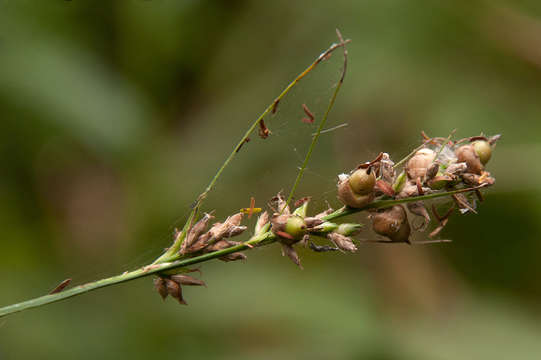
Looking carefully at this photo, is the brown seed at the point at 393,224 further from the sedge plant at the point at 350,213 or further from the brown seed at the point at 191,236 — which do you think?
the brown seed at the point at 191,236

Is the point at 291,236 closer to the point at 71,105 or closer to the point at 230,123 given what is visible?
the point at 71,105

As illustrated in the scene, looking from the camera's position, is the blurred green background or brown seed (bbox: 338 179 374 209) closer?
brown seed (bbox: 338 179 374 209)

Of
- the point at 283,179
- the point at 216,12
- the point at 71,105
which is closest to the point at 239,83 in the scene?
the point at 216,12

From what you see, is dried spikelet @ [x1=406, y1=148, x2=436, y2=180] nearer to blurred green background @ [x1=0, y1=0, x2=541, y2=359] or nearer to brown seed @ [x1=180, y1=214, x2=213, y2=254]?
brown seed @ [x1=180, y1=214, x2=213, y2=254]

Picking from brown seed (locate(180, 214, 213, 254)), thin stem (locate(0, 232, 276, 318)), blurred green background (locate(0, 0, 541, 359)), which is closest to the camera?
thin stem (locate(0, 232, 276, 318))

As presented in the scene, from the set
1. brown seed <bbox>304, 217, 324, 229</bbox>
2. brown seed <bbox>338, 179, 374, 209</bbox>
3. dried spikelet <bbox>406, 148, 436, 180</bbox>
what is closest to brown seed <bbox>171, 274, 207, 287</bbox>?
brown seed <bbox>304, 217, 324, 229</bbox>

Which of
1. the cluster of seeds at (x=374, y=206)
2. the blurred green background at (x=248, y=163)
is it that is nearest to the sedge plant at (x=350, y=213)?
the cluster of seeds at (x=374, y=206)
